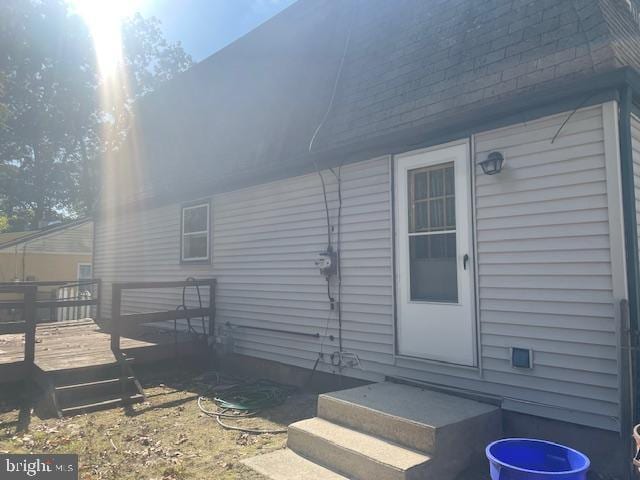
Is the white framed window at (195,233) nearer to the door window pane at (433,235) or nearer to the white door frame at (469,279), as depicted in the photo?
the white door frame at (469,279)

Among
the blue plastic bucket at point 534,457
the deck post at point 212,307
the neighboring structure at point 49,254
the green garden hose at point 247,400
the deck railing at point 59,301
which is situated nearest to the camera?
the blue plastic bucket at point 534,457

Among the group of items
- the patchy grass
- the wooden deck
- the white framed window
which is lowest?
the patchy grass

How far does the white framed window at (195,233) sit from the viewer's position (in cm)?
833

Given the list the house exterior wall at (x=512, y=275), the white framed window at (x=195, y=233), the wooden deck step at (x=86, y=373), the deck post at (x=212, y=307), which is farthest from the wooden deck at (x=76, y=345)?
the house exterior wall at (x=512, y=275)

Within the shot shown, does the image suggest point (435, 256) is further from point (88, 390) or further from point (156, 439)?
point (88, 390)

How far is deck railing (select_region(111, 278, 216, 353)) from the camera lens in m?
6.54

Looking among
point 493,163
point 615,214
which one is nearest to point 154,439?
point 493,163

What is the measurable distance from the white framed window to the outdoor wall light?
506cm

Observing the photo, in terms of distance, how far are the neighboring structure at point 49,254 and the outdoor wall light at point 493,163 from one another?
18.2m

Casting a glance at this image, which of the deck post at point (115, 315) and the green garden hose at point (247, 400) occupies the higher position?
the deck post at point (115, 315)

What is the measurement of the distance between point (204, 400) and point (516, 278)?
3.87 m

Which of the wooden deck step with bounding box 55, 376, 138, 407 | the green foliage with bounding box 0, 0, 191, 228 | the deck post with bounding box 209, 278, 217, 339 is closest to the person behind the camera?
the wooden deck step with bounding box 55, 376, 138, 407

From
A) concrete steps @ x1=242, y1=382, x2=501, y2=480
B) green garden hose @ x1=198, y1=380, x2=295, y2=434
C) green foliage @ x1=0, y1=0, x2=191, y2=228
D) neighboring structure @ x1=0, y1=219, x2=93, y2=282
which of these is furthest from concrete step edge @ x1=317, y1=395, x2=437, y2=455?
green foliage @ x1=0, y1=0, x2=191, y2=228

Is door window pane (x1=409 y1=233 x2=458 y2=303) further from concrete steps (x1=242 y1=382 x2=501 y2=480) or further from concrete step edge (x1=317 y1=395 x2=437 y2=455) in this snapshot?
concrete step edge (x1=317 y1=395 x2=437 y2=455)
